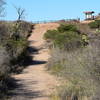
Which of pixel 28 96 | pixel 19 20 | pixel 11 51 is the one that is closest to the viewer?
pixel 28 96

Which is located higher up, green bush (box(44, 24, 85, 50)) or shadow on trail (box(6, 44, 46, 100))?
green bush (box(44, 24, 85, 50))

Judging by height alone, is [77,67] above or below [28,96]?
above

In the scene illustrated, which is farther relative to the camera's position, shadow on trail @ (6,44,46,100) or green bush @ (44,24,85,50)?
green bush @ (44,24,85,50)

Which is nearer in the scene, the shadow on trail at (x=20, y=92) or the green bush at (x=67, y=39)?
the shadow on trail at (x=20, y=92)

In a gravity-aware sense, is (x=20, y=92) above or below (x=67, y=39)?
below

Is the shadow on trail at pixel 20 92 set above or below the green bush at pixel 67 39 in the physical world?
below

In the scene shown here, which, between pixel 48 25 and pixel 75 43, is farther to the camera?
pixel 48 25

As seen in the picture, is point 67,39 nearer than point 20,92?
No

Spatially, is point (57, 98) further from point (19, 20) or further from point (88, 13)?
point (88, 13)

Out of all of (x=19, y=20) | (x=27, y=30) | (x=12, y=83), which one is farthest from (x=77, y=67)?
(x=19, y=20)

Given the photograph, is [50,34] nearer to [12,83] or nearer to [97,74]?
[12,83]

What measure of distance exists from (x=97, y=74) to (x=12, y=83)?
7312 mm

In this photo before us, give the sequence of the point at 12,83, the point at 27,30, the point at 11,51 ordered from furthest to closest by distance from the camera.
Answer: the point at 27,30 < the point at 11,51 < the point at 12,83

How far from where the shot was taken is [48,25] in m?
59.1
